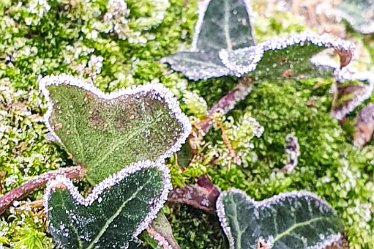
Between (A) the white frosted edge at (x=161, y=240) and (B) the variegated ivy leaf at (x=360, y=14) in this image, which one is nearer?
(A) the white frosted edge at (x=161, y=240)

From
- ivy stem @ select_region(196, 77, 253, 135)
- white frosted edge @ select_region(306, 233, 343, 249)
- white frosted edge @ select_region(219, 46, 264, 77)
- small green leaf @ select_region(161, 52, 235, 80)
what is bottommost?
white frosted edge @ select_region(306, 233, 343, 249)

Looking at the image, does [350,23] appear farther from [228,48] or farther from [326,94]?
[228,48]

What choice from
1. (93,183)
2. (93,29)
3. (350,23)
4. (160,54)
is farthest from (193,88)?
(350,23)

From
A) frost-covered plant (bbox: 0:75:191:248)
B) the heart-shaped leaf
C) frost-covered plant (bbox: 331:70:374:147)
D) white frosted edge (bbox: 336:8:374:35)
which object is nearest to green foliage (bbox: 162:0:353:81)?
the heart-shaped leaf

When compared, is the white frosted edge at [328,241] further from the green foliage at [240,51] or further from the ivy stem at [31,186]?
the ivy stem at [31,186]

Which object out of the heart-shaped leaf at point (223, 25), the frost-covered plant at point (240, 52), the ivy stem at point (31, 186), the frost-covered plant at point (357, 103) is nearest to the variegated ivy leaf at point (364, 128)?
the frost-covered plant at point (357, 103)

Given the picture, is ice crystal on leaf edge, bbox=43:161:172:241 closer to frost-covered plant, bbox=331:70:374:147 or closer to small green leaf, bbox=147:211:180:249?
small green leaf, bbox=147:211:180:249
